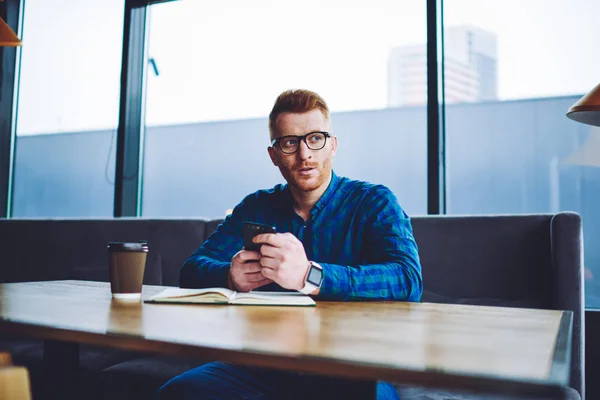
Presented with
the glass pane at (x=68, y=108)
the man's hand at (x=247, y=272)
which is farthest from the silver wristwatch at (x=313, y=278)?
the glass pane at (x=68, y=108)

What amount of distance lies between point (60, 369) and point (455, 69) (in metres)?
2.26

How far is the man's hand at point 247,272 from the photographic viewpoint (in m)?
1.33

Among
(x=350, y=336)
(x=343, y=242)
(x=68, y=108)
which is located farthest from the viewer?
(x=68, y=108)

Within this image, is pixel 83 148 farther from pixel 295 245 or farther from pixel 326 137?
pixel 295 245

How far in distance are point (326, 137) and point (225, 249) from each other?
474 millimetres

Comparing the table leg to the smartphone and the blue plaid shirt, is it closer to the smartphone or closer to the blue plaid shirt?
the blue plaid shirt

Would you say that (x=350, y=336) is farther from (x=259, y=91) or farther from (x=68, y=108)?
(x=68, y=108)

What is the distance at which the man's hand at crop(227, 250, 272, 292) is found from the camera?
133cm

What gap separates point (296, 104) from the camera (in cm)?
174

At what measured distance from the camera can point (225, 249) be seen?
69.7 inches

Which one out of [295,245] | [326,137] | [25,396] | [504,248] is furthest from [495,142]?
[25,396]

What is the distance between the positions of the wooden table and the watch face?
0.05 metres

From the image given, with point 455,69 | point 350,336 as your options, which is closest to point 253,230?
point 350,336

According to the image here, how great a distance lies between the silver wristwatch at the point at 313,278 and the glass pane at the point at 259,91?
1.65 metres
